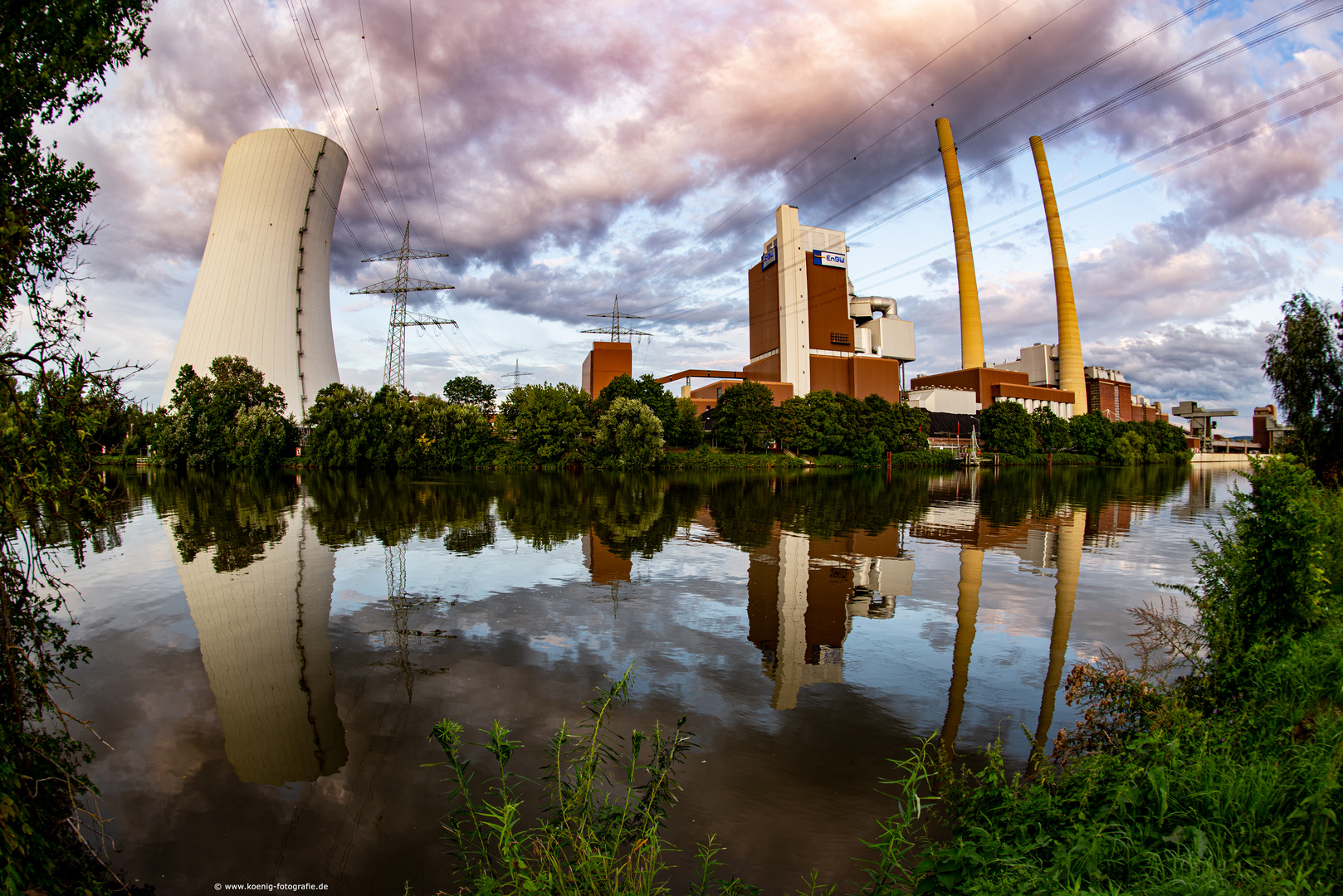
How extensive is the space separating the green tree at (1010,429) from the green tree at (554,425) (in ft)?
165

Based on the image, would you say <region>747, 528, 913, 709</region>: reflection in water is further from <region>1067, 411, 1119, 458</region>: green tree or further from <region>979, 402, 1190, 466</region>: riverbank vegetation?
<region>1067, 411, 1119, 458</region>: green tree

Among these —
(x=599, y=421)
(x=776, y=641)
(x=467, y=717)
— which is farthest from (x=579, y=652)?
(x=599, y=421)

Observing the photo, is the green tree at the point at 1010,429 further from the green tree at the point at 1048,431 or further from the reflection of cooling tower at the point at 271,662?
the reflection of cooling tower at the point at 271,662

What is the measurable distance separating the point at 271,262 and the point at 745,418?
37.3 metres

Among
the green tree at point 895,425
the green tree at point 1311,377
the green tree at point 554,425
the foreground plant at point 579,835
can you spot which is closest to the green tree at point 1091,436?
the green tree at point 895,425

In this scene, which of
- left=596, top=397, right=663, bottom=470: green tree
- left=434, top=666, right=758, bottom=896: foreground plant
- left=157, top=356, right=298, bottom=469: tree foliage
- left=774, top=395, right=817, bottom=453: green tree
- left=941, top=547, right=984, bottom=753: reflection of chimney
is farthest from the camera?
left=774, top=395, right=817, bottom=453: green tree

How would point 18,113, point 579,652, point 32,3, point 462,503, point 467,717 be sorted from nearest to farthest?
point 32,3 < point 18,113 < point 467,717 < point 579,652 < point 462,503

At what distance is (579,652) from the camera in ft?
21.8

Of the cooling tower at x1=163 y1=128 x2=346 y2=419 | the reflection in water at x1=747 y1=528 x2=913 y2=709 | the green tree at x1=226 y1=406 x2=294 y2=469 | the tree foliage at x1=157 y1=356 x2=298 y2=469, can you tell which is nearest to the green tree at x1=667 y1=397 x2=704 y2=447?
the cooling tower at x1=163 y1=128 x2=346 y2=419

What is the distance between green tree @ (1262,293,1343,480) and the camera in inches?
599

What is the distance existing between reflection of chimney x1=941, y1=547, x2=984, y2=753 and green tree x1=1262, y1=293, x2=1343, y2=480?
10.5 meters

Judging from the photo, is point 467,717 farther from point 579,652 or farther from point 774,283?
point 774,283

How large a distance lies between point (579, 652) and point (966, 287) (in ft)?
225

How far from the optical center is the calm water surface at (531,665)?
12.5ft
